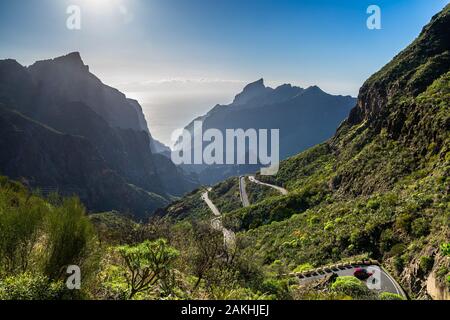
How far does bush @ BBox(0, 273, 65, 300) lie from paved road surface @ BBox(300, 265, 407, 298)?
17377 mm

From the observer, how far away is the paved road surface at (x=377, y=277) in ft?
68.3

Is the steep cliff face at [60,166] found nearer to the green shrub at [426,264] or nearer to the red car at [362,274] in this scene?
the red car at [362,274]

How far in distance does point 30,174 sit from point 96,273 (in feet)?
581

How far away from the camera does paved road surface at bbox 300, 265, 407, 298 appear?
20809mm

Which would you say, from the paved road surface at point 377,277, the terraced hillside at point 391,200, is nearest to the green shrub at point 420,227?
the terraced hillside at point 391,200

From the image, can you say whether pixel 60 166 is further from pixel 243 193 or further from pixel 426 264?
pixel 426 264

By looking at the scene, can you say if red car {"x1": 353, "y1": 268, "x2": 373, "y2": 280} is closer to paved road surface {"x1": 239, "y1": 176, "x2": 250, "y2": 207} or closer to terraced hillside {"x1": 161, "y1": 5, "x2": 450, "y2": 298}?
terraced hillside {"x1": 161, "y1": 5, "x2": 450, "y2": 298}

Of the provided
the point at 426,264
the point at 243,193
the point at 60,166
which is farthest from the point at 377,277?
the point at 60,166

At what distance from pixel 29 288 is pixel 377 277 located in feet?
68.1

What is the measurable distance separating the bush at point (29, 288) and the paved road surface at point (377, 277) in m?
17.4

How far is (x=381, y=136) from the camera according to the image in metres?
59.4

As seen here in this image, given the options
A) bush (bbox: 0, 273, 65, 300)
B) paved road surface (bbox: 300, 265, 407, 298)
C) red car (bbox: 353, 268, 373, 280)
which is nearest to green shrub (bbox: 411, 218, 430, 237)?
paved road surface (bbox: 300, 265, 407, 298)
